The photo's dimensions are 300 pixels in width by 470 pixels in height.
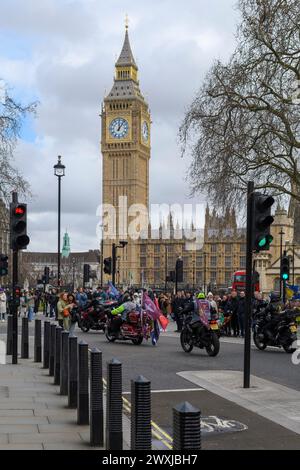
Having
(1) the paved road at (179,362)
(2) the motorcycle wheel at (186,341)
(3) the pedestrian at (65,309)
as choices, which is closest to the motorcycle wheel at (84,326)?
(3) the pedestrian at (65,309)

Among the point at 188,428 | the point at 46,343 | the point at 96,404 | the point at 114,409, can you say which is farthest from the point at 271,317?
the point at 188,428

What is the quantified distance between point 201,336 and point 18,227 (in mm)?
5366

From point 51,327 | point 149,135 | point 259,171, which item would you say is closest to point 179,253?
point 149,135

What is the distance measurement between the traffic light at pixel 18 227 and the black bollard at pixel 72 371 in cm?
581

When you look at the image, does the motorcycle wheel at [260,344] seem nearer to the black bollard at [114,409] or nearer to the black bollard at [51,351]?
the black bollard at [51,351]

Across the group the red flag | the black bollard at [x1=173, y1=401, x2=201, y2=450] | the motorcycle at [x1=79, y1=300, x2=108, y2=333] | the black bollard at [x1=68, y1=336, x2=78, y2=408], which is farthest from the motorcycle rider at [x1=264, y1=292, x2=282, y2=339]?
the black bollard at [x1=173, y1=401, x2=201, y2=450]

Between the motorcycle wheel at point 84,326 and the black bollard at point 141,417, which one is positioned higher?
the black bollard at point 141,417

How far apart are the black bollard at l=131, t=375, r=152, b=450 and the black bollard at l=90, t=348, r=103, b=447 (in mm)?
1705

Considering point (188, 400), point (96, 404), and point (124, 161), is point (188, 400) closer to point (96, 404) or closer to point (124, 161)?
point (96, 404)

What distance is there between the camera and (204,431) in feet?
30.1

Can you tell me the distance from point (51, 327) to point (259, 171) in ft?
48.0

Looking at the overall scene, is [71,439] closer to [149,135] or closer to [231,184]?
[231,184]

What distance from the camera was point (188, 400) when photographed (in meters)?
11.5

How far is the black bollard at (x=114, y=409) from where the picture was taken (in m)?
7.76
